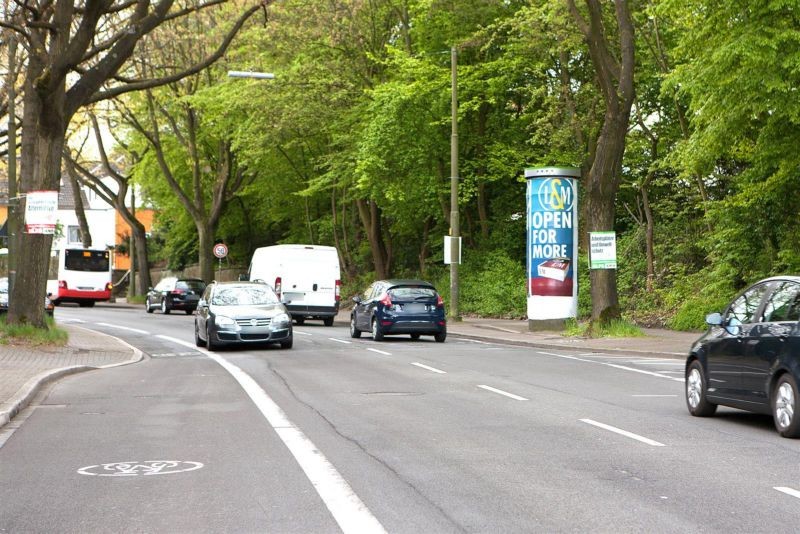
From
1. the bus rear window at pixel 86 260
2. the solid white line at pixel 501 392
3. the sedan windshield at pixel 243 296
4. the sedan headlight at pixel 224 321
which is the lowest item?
the solid white line at pixel 501 392

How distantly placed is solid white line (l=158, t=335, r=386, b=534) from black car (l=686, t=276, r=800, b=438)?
4.52 metres

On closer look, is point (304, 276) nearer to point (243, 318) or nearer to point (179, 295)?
point (243, 318)

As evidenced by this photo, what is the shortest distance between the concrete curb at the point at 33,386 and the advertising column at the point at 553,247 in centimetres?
1199

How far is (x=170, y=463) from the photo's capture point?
369 inches

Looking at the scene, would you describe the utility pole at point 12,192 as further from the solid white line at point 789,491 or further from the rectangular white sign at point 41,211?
the solid white line at point 789,491

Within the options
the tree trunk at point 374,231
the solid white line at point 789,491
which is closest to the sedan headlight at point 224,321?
the solid white line at point 789,491

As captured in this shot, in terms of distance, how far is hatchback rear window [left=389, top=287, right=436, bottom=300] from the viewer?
28219mm

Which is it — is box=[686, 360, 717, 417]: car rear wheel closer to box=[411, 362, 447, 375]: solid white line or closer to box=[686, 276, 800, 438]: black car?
box=[686, 276, 800, 438]: black car

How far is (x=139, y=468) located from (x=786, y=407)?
239 inches

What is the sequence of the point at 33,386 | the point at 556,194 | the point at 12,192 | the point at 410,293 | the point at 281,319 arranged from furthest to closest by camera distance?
the point at 556,194 → the point at 410,293 → the point at 12,192 → the point at 281,319 → the point at 33,386

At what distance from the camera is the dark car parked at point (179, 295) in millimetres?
49625

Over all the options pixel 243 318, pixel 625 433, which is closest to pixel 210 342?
pixel 243 318

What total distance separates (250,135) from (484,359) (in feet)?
80.4

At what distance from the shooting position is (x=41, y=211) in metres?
22.2
